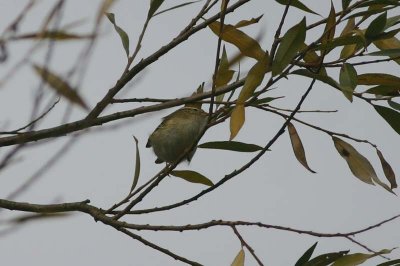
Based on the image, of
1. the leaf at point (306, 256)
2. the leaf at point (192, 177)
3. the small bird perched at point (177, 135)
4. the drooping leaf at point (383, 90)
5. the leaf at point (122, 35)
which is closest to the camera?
the leaf at point (306, 256)

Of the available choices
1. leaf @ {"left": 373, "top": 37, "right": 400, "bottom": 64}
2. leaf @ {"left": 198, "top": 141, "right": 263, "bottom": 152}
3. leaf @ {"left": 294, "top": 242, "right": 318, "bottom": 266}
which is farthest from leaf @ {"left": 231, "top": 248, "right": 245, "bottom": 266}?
leaf @ {"left": 373, "top": 37, "right": 400, "bottom": 64}

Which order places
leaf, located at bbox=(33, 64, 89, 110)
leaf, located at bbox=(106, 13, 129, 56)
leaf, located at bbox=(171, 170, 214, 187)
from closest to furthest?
leaf, located at bbox=(33, 64, 89, 110) → leaf, located at bbox=(106, 13, 129, 56) → leaf, located at bbox=(171, 170, 214, 187)

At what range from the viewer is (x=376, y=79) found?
1857 mm

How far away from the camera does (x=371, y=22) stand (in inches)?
67.8

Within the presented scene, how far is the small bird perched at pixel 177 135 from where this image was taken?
3.10 meters

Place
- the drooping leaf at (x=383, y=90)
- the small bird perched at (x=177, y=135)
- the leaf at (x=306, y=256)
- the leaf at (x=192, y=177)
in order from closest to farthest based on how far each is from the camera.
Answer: the leaf at (x=306, y=256), the drooping leaf at (x=383, y=90), the leaf at (x=192, y=177), the small bird perched at (x=177, y=135)

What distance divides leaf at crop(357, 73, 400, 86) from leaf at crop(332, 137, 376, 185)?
20 centimetres

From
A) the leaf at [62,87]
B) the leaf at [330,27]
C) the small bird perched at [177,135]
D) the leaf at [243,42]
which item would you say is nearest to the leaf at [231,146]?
the leaf at [243,42]

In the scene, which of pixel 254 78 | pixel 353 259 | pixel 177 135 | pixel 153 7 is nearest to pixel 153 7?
pixel 153 7

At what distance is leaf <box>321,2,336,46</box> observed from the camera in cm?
165

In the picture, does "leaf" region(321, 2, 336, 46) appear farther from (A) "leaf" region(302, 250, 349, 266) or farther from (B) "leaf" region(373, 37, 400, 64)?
(A) "leaf" region(302, 250, 349, 266)

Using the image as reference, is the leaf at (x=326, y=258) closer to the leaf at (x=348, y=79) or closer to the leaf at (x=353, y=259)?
the leaf at (x=353, y=259)

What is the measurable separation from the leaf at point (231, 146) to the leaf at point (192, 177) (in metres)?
0.11

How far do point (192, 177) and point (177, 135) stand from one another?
1130mm
